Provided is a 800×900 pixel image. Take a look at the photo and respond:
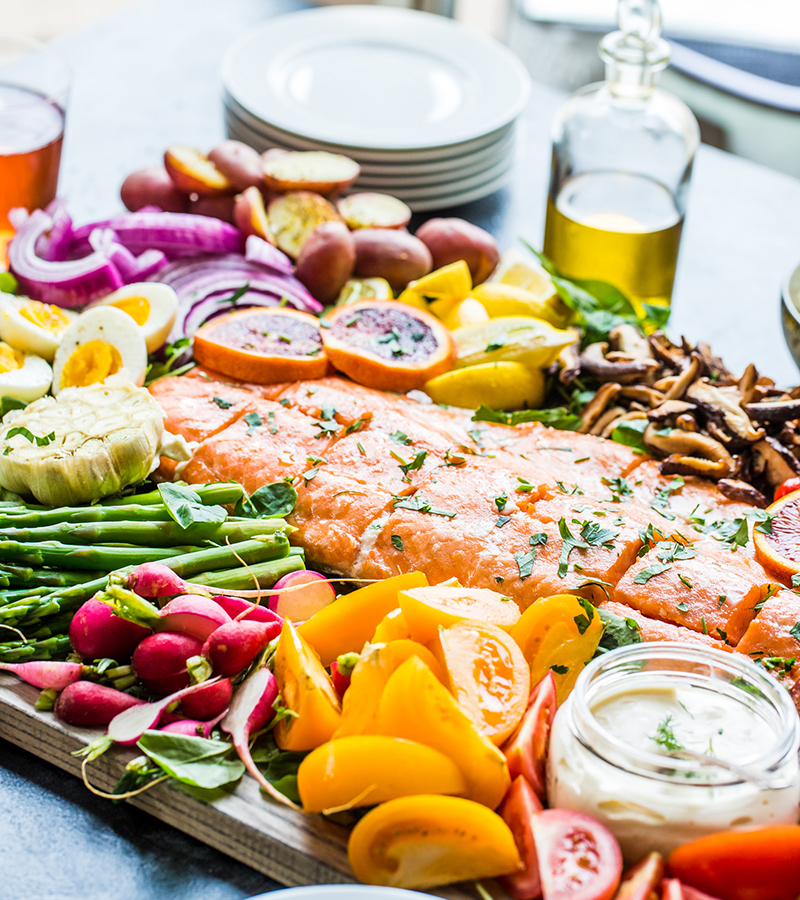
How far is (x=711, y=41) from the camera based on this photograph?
7.05m

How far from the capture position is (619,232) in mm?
3428

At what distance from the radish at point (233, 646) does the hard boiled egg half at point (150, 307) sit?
4.13ft

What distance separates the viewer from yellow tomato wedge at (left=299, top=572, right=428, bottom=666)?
2102 millimetres

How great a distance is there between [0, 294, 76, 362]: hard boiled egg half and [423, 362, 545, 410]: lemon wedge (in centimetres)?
117

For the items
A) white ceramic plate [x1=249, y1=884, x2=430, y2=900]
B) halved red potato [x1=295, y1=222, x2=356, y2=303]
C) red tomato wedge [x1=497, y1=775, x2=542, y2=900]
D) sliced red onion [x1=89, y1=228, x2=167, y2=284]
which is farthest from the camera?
halved red potato [x1=295, y1=222, x2=356, y2=303]

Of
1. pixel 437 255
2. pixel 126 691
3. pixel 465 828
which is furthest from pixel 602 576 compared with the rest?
pixel 437 255

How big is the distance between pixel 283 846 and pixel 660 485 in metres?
1.43

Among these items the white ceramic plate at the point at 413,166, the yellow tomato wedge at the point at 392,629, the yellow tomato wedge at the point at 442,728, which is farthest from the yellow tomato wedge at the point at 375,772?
the white ceramic plate at the point at 413,166

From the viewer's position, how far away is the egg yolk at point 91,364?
9.37 feet

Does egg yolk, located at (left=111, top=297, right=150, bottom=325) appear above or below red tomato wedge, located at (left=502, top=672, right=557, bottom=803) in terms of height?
below

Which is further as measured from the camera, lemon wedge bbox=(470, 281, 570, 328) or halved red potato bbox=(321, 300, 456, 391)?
lemon wedge bbox=(470, 281, 570, 328)

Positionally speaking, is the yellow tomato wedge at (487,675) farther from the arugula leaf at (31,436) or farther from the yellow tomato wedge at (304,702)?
the arugula leaf at (31,436)

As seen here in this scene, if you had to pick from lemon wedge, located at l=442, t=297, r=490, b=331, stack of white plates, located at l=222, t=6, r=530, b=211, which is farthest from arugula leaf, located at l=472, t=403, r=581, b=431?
stack of white plates, located at l=222, t=6, r=530, b=211

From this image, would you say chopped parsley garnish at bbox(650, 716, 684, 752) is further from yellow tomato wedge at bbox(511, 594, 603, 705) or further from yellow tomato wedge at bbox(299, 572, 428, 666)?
yellow tomato wedge at bbox(299, 572, 428, 666)
